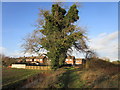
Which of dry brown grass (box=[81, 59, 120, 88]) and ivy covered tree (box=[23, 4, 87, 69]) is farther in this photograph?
ivy covered tree (box=[23, 4, 87, 69])

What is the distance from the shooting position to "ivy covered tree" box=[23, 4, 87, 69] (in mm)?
20922

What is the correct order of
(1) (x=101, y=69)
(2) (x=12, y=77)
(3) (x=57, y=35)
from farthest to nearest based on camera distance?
(3) (x=57, y=35) < (2) (x=12, y=77) < (1) (x=101, y=69)

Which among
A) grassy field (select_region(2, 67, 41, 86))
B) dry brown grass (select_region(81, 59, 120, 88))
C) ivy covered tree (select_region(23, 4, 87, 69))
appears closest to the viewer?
grassy field (select_region(2, 67, 41, 86))

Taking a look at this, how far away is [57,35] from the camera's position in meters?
21.2

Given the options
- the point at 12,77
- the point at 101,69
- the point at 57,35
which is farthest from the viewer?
the point at 57,35

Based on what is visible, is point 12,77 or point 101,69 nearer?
point 101,69

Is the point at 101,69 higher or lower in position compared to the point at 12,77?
higher

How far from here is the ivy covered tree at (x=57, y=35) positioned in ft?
68.6

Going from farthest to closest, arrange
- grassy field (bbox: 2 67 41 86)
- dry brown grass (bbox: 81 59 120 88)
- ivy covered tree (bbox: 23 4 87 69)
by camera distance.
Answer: ivy covered tree (bbox: 23 4 87 69)
dry brown grass (bbox: 81 59 120 88)
grassy field (bbox: 2 67 41 86)

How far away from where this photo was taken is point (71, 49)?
77.0ft

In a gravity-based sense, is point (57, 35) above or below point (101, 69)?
above

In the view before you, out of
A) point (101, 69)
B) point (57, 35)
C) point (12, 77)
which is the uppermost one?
point (57, 35)

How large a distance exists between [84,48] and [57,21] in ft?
27.8

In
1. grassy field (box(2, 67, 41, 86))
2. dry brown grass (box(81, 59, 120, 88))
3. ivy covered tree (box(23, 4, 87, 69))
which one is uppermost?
ivy covered tree (box(23, 4, 87, 69))
